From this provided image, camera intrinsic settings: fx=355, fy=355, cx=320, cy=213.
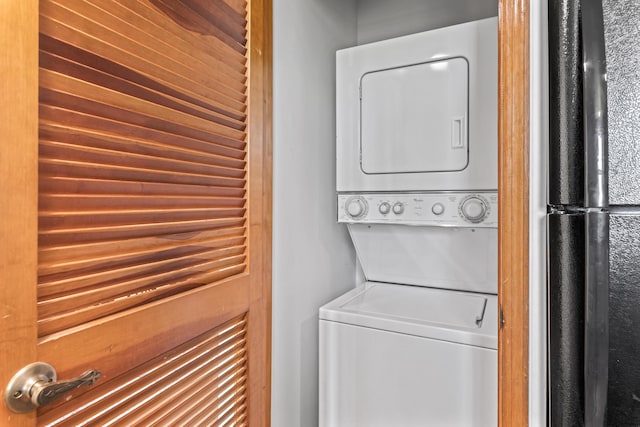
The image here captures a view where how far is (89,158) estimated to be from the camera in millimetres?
758

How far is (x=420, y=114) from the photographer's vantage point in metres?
1.64

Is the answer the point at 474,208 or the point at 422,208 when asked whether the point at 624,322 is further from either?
the point at 422,208

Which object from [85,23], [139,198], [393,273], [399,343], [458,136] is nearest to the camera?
[85,23]

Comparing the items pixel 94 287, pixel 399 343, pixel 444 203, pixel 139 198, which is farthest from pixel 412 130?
pixel 94 287

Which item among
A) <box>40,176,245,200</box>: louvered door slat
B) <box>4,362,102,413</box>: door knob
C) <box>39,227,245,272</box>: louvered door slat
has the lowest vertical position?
<box>4,362,102,413</box>: door knob

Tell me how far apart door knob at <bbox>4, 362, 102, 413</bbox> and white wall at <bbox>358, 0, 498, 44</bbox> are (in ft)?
7.22

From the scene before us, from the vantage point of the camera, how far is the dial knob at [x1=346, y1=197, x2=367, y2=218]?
5.87 feet

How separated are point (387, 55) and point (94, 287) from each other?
1.54m

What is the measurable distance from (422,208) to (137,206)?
121cm

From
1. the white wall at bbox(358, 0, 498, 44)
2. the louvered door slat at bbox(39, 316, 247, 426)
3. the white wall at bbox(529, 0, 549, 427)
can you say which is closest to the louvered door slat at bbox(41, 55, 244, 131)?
the louvered door slat at bbox(39, 316, 247, 426)

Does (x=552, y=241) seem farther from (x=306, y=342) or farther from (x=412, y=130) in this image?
(x=306, y=342)

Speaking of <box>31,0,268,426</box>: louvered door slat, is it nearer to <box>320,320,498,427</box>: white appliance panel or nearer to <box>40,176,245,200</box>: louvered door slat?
<box>40,176,245,200</box>: louvered door slat

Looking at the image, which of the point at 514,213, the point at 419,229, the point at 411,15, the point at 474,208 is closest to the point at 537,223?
the point at 514,213

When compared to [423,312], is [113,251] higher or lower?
higher
